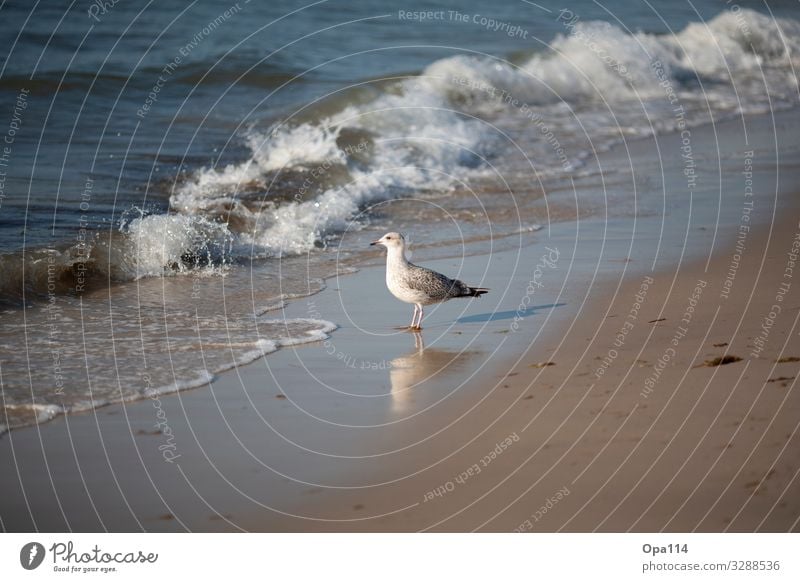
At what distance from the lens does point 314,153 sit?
1788 cm

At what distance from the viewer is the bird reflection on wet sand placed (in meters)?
7.59

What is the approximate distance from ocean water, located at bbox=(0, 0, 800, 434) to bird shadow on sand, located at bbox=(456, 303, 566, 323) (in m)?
1.51

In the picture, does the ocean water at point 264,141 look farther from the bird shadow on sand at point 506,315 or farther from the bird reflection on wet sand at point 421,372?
the bird shadow on sand at point 506,315

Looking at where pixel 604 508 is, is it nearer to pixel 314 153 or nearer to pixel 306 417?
pixel 306 417

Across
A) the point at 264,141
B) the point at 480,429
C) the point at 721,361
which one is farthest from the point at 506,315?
the point at 264,141

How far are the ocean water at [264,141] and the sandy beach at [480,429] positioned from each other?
79 centimetres

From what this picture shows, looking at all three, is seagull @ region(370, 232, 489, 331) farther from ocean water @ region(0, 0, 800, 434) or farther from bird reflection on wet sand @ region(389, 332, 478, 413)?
ocean water @ region(0, 0, 800, 434)

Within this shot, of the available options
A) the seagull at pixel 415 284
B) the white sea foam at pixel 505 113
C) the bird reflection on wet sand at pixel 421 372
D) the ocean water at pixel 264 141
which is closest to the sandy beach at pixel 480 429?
the bird reflection on wet sand at pixel 421 372

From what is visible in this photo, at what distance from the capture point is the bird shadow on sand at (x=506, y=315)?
32.3 ft

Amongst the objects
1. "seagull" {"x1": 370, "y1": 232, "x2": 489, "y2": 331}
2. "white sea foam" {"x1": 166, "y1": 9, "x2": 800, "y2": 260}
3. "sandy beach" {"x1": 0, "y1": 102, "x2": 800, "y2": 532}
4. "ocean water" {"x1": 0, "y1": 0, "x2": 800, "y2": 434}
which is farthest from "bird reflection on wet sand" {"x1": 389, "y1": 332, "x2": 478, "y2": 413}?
"white sea foam" {"x1": 166, "y1": 9, "x2": 800, "y2": 260}

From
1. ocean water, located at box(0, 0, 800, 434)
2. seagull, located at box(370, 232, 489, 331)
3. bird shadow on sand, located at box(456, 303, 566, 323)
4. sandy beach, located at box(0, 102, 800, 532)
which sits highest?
ocean water, located at box(0, 0, 800, 434)

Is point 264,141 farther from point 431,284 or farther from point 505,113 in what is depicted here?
point 431,284

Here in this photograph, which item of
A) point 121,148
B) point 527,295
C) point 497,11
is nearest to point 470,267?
point 527,295

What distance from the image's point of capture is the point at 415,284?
9516mm
